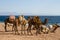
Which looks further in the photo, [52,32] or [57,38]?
[52,32]

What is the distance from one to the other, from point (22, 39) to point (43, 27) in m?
3.91

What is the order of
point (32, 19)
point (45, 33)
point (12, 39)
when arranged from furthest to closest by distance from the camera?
point (45, 33)
point (32, 19)
point (12, 39)

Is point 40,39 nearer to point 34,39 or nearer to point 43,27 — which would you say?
point 34,39

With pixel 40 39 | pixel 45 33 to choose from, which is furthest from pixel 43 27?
pixel 40 39

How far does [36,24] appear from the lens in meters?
19.3

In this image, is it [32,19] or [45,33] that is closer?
[32,19]

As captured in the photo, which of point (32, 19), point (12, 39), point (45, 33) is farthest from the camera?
point (45, 33)

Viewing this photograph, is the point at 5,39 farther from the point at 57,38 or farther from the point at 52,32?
the point at 52,32

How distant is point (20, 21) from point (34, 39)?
3.69m

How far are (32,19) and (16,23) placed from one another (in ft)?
5.57

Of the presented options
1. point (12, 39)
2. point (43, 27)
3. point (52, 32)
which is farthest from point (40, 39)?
point (52, 32)

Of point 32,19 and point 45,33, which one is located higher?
point 32,19

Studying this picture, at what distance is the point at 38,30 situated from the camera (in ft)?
64.1

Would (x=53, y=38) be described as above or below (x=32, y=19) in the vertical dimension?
below
